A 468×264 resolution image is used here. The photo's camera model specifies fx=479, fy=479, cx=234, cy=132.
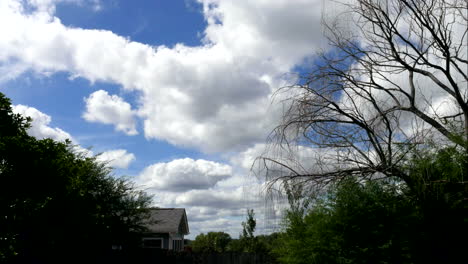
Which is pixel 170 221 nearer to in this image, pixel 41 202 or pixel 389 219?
pixel 41 202

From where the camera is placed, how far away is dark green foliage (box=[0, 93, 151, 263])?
10.2 m

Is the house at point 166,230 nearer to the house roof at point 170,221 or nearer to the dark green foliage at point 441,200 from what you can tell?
the house roof at point 170,221

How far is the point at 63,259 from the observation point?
15.3 meters

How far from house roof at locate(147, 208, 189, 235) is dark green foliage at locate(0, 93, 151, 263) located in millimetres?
11653

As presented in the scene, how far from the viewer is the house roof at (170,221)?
2927 centimetres

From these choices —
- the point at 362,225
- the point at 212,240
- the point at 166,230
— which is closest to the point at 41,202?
the point at 362,225

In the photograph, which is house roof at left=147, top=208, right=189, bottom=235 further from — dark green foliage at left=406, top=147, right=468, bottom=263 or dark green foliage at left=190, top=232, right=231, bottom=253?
dark green foliage at left=406, top=147, right=468, bottom=263

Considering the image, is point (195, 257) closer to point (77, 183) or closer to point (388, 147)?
point (77, 183)

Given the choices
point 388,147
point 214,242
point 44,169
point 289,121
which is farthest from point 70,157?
point 214,242

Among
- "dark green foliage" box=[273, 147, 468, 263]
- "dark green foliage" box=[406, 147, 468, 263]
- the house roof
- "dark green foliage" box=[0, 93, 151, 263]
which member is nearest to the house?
the house roof

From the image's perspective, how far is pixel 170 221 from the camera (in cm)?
3067

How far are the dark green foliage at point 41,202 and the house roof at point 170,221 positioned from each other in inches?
459

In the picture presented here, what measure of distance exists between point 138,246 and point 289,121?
13042 millimetres

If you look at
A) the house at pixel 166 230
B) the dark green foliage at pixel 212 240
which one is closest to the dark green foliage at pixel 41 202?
the house at pixel 166 230
